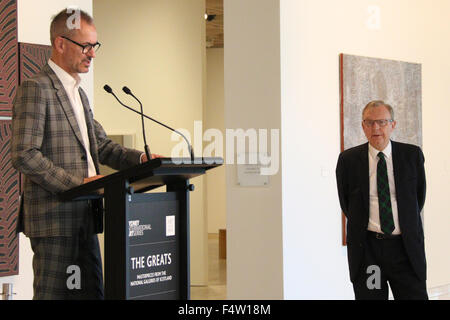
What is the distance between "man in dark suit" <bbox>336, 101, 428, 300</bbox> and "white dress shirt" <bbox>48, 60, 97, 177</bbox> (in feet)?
6.45

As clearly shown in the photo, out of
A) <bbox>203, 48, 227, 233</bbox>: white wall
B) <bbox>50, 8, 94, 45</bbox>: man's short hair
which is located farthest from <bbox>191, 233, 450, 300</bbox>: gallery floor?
<bbox>50, 8, 94, 45</bbox>: man's short hair

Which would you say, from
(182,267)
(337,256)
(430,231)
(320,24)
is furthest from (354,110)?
(182,267)

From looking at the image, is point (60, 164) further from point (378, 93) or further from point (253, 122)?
point (378, 93)

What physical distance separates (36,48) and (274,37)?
1.99m

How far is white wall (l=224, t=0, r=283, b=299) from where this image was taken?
18.3 ft

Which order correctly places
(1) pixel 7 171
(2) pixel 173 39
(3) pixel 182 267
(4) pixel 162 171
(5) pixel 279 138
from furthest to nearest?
(2) pixel 173 39, (5) pixel 279 138, (1) pixel 7 171, (3) pixel 182 267, (4) pixel 162 171

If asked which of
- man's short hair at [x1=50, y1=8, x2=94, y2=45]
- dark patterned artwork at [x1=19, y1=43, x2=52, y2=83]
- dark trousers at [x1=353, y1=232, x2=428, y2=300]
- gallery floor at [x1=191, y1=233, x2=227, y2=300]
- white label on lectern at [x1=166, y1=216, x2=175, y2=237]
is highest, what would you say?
dark patterned artwork at [x1=19, y1=43, x2=52, y2=83]

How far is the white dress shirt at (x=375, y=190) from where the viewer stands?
4.06 metres

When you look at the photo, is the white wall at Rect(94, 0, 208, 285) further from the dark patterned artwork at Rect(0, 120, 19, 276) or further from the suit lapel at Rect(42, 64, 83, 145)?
the suit lapel at Rect(42, 64, 83, 145)

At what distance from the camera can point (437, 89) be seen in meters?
7.31

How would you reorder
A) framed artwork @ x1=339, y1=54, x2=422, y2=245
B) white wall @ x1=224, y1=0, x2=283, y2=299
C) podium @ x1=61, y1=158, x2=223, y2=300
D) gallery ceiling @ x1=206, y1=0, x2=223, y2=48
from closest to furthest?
1. podium @ x1=61, y1=158, x2=223, y2=300
2. white wall @ x1=224, y1=0, x2=283, y2=299
3. framed artwork @ x1=339, y1=54, x2=422, y2=245
4. gallery ceiling @ x1=206, y1=0, x2=223, y2=48

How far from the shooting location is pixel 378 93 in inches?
253

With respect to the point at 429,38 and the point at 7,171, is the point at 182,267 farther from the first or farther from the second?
the point at 429,38

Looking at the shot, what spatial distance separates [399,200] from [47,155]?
2.29m
